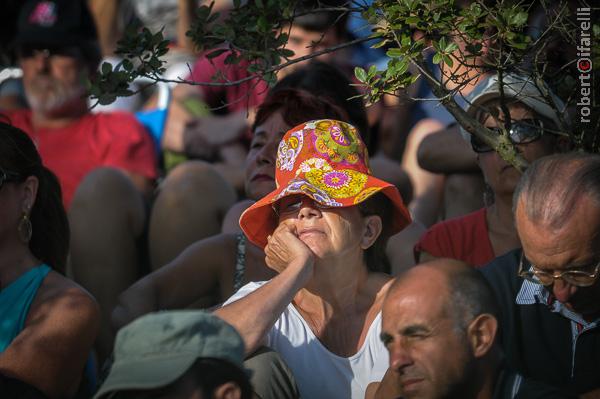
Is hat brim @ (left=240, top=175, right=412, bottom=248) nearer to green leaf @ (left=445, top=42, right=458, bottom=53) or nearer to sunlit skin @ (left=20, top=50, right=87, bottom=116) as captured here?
green leaf @ (left=445, top=42, right=458, bottom=53)

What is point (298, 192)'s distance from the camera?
4.14 metres

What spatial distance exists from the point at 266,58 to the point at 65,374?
4.51ft

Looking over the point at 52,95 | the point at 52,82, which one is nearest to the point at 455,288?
the point at 52,95

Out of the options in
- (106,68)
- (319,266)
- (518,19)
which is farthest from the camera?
(319,266)

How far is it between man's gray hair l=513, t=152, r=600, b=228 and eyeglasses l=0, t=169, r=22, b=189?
1.94 meters

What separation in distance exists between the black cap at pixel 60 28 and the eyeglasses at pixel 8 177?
2834 millimetres

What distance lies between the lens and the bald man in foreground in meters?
3.41

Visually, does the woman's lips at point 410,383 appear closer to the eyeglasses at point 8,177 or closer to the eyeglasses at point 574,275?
the eyeglasses at point 574,275

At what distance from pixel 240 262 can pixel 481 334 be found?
1756 mm

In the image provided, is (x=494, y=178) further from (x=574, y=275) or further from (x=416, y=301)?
(x=416, y=301)

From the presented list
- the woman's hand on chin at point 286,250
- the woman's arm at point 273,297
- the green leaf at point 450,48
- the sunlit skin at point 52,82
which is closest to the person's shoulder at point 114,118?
the sunlit skin at point 52,82

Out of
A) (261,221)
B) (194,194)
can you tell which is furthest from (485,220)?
(194,194)

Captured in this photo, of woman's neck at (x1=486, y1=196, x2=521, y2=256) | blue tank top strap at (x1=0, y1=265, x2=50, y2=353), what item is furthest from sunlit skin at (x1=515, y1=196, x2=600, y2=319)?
blue tank top strap at (x1=0, y1=265, x2=50, y2=353)

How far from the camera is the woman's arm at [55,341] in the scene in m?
4.04
